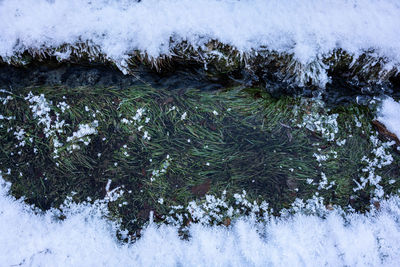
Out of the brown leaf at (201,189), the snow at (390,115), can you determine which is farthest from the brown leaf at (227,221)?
the snow at (390,115)

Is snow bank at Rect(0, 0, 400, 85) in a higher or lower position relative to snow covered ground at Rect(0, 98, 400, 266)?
higher

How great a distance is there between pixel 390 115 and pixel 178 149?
226cm

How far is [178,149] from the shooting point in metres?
2.42

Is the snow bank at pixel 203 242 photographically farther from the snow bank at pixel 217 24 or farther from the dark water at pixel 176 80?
the snow bank at pixel 217 24

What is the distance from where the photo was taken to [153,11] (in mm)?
2084

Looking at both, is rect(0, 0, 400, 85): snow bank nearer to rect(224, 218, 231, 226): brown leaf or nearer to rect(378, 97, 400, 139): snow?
rect(378, 97, 400, 139): snow

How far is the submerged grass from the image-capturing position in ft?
7.80

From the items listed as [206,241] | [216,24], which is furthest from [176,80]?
[206,241]

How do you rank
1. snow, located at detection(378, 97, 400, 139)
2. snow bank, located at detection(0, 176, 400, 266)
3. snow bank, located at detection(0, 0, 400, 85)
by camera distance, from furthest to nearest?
snow, located at detection(378, 97, 400, 139) → snow bank, located at detection(0, 176, 400, 266) → snow bank, located at detection(0, 0, 400, 85)

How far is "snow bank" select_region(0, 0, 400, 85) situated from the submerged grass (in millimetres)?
519

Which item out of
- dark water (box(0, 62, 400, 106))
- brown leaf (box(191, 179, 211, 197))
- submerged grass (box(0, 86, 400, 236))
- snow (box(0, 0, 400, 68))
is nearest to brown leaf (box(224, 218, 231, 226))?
submerged grass (box(0, 86, 400, 236))

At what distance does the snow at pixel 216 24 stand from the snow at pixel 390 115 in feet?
1.49

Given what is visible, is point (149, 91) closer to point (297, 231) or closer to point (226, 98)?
point (226, 98)

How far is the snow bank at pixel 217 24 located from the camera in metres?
2.05
